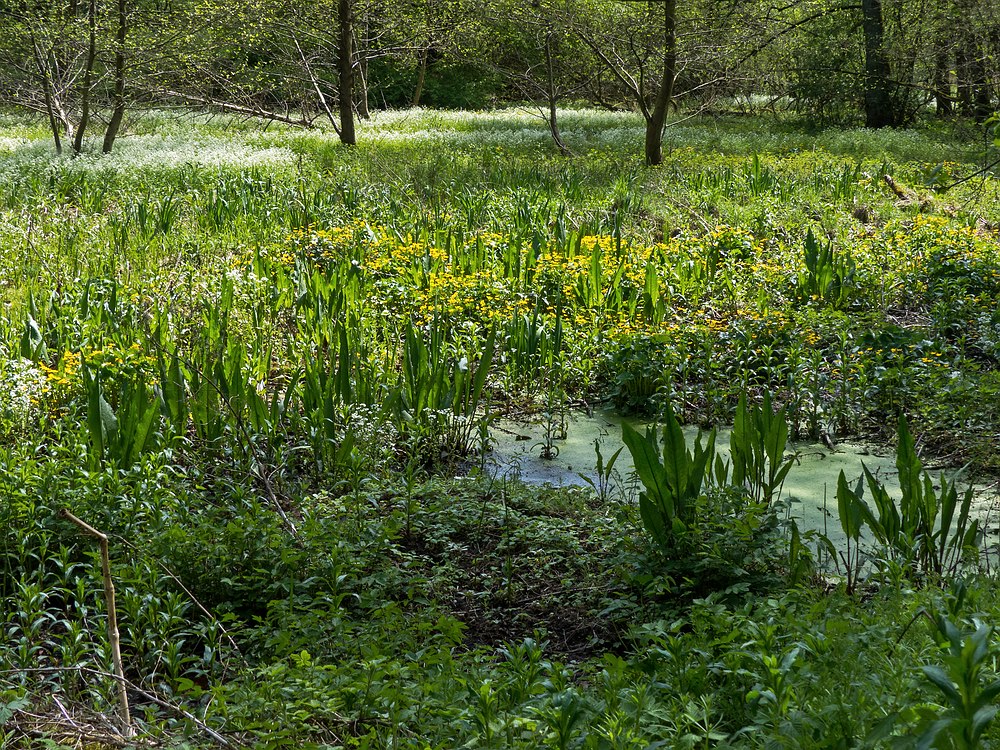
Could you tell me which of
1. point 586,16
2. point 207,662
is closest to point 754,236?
point 586,16

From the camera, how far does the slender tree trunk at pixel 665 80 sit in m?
11.4

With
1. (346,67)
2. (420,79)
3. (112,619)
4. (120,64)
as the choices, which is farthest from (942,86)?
(112,619)

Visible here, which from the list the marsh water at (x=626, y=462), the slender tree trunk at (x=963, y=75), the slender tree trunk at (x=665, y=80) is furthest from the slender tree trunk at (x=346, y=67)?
the marsh water at (x=626, y=462)

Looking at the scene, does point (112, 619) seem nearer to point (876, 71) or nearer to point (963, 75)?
point (876, 71)

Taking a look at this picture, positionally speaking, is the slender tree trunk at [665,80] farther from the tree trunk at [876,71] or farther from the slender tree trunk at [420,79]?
the slender tree trunk at [420,79]

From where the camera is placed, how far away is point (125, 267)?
7.36 metres

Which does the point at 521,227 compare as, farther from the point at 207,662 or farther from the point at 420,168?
the point at 207,662

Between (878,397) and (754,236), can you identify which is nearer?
(878,397)

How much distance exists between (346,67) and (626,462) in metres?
12.0

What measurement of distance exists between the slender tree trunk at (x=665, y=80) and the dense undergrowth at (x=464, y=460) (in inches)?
90.5

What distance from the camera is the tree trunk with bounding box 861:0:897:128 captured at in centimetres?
1711

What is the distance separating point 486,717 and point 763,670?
27.9 inches

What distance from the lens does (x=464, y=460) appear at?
505 centimetres

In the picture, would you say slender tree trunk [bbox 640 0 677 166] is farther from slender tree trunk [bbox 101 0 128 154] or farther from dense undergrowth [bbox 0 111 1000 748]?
slender tree trunk [bbox 101 0 128 154]
